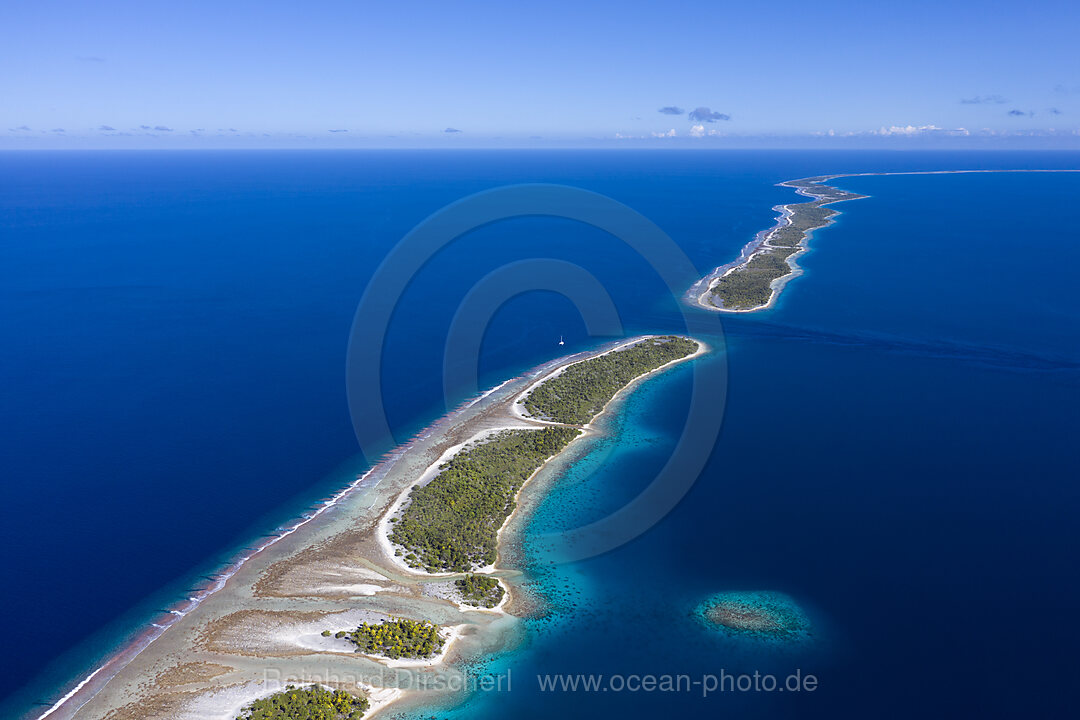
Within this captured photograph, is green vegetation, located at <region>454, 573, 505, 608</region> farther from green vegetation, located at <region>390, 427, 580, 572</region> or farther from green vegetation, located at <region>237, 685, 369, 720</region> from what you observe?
green vegetation, located at <region>237, 685, 369, 720</region>

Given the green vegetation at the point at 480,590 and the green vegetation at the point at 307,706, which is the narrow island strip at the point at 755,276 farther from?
the green vegetation at the point at 307,706

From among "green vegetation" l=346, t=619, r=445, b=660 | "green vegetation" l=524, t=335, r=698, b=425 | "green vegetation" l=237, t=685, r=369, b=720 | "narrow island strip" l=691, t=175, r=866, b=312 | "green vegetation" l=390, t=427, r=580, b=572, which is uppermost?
"narrow island strip" l=691, t=175, r=866, b=312

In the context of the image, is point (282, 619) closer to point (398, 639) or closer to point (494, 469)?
point (398, 639)

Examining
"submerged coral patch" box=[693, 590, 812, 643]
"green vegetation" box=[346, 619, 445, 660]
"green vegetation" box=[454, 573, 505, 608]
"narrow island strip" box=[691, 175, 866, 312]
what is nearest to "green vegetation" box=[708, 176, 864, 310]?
"narrow island strip" box=[691, 175, 866, 312]

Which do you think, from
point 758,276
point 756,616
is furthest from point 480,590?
point 758,276

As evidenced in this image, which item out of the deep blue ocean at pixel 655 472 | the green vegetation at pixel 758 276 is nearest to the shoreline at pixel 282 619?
the deep blue ocean at pixel 655 472

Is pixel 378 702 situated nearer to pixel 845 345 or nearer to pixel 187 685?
pixel 187 685

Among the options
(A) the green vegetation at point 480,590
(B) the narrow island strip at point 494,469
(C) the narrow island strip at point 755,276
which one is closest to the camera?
(A) the green vegetation at point 480,590
